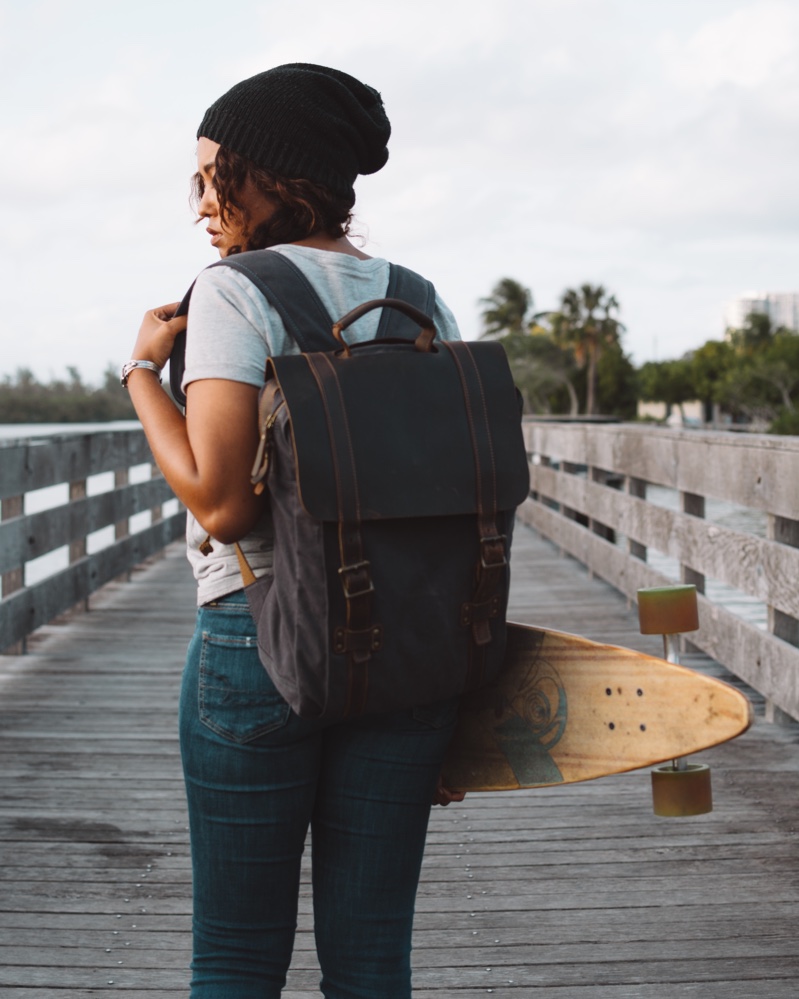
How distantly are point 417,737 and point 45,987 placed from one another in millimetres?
1479

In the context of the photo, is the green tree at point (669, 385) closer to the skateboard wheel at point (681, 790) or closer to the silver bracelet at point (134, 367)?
the skateboard wheel at point (681, 790)

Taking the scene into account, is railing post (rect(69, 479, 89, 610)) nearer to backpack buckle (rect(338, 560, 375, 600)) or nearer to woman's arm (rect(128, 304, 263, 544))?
woman's arm (rect(128, 304, 263, 544))

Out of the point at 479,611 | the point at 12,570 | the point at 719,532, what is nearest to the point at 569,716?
the point at 479,611

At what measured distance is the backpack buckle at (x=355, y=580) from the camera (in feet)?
4.58

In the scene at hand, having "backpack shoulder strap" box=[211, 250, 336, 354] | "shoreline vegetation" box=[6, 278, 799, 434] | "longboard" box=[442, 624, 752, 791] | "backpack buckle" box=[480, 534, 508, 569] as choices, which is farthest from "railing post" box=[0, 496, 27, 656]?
"shoreline vegetation" box=[6, 278, 799, 434]

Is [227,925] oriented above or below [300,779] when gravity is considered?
below

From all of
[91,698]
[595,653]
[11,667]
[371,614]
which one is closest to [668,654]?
[595,653]

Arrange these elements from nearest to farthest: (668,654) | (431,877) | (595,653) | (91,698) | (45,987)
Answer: (595,653), (668,654), (45,987), (431,877), (91,698)

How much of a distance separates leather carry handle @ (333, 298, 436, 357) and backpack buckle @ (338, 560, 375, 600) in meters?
0.24

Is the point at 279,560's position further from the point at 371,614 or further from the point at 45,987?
the point at 45,987

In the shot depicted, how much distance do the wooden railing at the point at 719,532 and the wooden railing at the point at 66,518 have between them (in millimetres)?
2931

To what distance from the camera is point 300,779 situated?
151 centimetres

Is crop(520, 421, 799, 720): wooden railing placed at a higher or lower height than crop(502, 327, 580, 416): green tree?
lower

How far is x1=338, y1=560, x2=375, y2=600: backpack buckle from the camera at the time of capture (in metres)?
1.40
